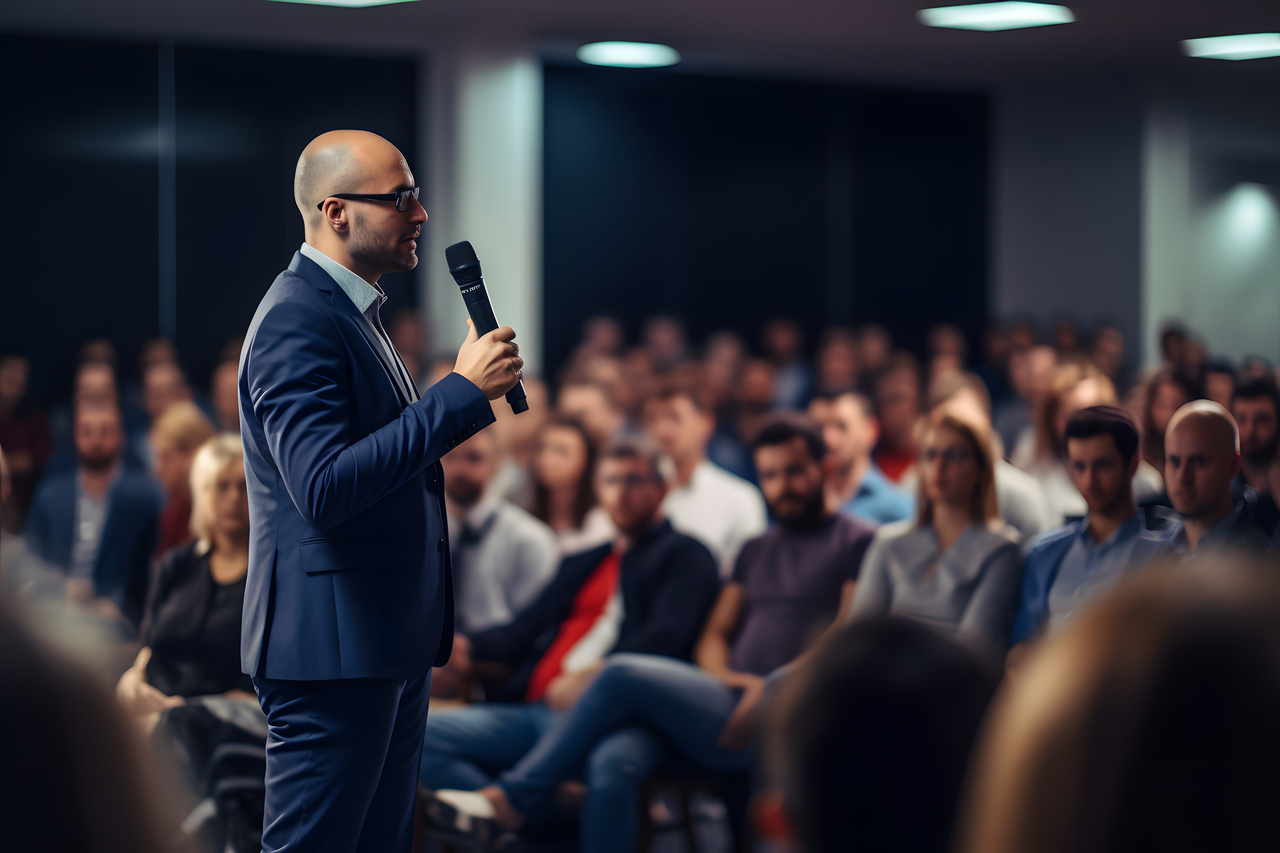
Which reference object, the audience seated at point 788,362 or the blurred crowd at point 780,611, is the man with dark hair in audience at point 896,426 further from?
the audience seated at point 788,362

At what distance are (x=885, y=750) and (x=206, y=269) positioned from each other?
8131 mm

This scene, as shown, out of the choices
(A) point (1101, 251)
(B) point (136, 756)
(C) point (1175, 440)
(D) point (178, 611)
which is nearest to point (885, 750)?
(B) point (136, 756)

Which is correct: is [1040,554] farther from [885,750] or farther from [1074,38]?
[1074,38]

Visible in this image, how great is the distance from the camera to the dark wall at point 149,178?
788cm

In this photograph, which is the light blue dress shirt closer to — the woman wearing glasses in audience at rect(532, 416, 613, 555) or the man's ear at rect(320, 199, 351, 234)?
the man's ear at rect(320, 199, 351, 234)

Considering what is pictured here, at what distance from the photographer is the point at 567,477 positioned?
14.2 feet

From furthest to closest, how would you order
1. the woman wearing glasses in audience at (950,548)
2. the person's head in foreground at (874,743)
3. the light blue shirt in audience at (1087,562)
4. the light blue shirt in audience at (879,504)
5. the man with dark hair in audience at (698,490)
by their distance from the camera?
the man with dark hair in audience at (698,490) → the light blue shirt in audience at (879,504) → the woman wearing glasses in audience at (950,548) → the light blue shirt in audience at (1087,562) → the person's head in foreground at (874,743)

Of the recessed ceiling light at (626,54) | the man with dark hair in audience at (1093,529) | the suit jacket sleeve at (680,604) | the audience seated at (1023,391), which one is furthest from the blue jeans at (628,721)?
the recessed ceiling light at (626,54)

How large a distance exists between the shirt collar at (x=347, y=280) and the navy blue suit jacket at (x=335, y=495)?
0.07 feet

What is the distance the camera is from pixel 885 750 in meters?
0.65

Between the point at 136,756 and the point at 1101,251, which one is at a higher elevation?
the point at 1101,251

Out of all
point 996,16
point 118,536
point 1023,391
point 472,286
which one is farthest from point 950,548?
point 996,16

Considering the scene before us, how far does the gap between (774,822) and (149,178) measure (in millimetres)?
8286

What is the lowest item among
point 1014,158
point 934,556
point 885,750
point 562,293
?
point 934,556
